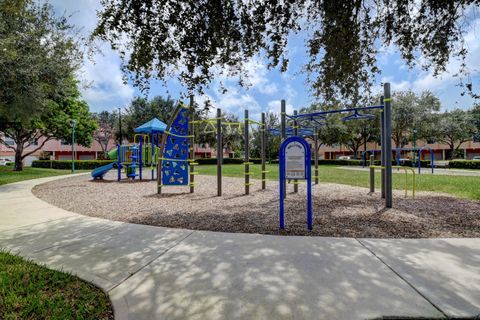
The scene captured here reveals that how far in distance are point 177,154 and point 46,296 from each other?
25.1 ft

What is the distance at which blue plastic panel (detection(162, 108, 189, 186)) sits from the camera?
10.1 meters

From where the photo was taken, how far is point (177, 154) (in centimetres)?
1022

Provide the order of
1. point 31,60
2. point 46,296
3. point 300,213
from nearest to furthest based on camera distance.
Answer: point 46,296, point 300,213, point 31,60

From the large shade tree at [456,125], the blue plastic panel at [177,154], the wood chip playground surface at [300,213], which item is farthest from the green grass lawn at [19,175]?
the large shade tree at [456,125]

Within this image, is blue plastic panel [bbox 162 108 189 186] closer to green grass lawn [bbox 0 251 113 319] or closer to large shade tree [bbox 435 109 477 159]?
green grass lawn [bbox 0 251 113 319]

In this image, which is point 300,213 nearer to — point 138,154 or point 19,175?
point 138,154

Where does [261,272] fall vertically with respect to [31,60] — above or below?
below

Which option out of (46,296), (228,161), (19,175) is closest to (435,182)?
(46,296)

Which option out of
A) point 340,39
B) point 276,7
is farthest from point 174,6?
point 340,39

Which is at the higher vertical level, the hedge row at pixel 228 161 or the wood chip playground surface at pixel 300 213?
the hedge row at pixel 228 161

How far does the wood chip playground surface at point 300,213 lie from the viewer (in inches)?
196

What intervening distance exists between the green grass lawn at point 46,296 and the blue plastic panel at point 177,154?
6.83 metres

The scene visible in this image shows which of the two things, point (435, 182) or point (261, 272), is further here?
point (435, 182)

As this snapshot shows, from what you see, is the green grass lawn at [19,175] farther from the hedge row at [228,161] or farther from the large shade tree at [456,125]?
the large shade tree at [456,125]
